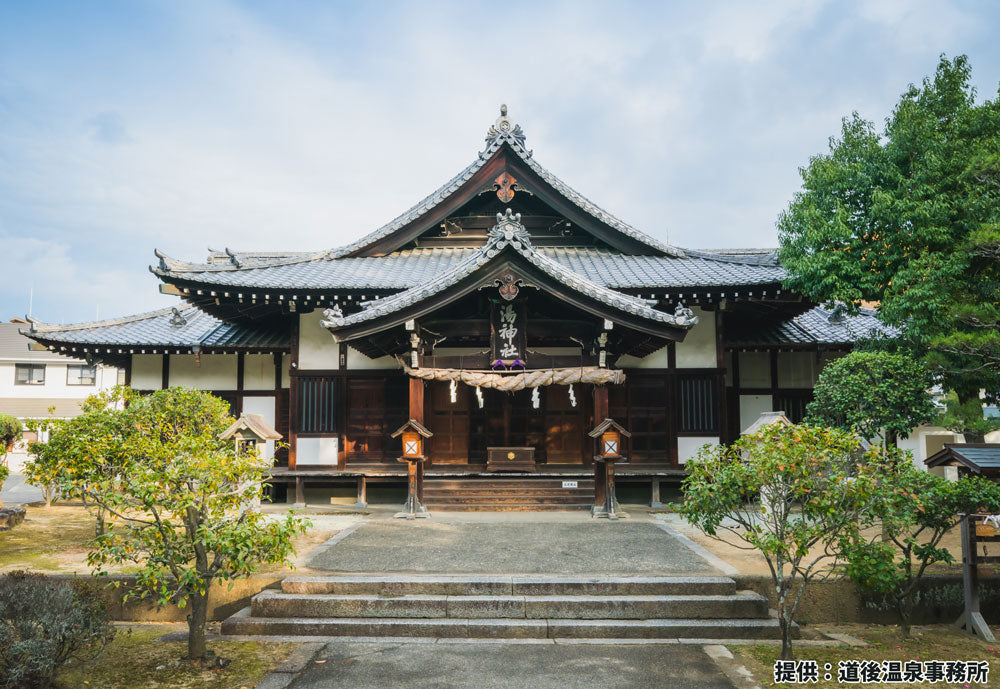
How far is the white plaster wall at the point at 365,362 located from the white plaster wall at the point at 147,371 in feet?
14.0

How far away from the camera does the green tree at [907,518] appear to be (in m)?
6.66

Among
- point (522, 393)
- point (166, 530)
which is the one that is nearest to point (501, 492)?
point (522, 393)

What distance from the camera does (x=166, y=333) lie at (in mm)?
15938

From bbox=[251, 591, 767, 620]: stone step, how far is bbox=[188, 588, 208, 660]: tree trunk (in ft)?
3.96

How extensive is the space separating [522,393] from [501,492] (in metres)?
2.70

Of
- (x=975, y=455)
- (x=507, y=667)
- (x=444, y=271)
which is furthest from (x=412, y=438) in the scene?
(x=975, y=455)

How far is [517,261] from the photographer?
12.3m

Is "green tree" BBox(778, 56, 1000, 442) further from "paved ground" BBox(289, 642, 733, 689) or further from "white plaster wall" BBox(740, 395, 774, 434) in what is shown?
"paved ground" BBox(289, 642, 733, 689)

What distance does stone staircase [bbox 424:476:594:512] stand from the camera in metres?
13.3

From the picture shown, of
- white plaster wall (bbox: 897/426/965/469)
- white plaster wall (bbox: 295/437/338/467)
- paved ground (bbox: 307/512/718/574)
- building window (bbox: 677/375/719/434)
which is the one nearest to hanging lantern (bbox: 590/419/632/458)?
paved ground (bbox: 307/512/718/574)

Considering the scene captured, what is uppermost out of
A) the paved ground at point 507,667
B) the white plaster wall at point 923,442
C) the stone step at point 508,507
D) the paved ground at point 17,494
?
the white plaster wall at point 923,442

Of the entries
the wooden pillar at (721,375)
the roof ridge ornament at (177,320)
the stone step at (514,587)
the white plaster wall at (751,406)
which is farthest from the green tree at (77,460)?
the white plaster wall at (751,406)

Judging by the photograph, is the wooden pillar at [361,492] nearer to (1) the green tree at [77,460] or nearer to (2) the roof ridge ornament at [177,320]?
(2) the roof ridge ornament at [177,320]

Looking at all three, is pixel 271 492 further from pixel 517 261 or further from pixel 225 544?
pixel 225 544
